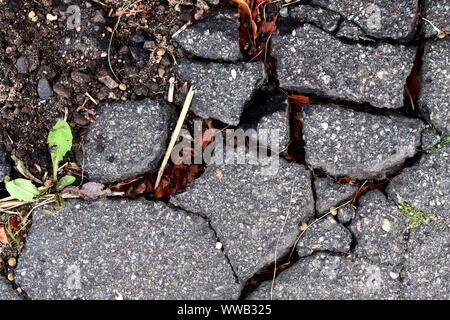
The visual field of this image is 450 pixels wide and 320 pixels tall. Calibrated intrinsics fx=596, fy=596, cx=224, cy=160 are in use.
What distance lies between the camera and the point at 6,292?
272 cm

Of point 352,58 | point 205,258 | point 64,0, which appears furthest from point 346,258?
point 64,0

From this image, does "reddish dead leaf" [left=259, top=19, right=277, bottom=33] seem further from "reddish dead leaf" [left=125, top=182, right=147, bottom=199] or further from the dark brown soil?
"reddish dead leaf" [left=125, top=182, right=147, bottom=199]

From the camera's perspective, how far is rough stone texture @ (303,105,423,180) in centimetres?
261

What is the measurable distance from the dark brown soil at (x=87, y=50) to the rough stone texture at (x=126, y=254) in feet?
1.48

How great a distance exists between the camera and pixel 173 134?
2.63 m

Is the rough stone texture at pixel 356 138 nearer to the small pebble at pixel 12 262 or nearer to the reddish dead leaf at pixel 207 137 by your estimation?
the reddish dead leaf at pixel 207 137

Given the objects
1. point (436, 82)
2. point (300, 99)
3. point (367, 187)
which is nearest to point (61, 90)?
point (300, 99)

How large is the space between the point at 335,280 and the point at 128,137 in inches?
44.1

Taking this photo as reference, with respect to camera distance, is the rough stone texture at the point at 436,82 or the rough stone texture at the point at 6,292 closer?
the rough stone texture at the point at 436,82

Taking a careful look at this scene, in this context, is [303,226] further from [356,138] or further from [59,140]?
[59,140]

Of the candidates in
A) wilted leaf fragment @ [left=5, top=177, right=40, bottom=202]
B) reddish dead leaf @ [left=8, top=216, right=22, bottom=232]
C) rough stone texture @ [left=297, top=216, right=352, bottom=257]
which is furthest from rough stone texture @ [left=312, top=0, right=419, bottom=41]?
reddish dead leaf @ [left=8, top=216, right=22, bottom=232]

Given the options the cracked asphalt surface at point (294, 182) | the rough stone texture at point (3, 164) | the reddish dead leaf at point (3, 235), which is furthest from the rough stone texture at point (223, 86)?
→ the reddish dead leaf at point (3, 235)

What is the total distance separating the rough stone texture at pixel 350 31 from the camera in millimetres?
2615
